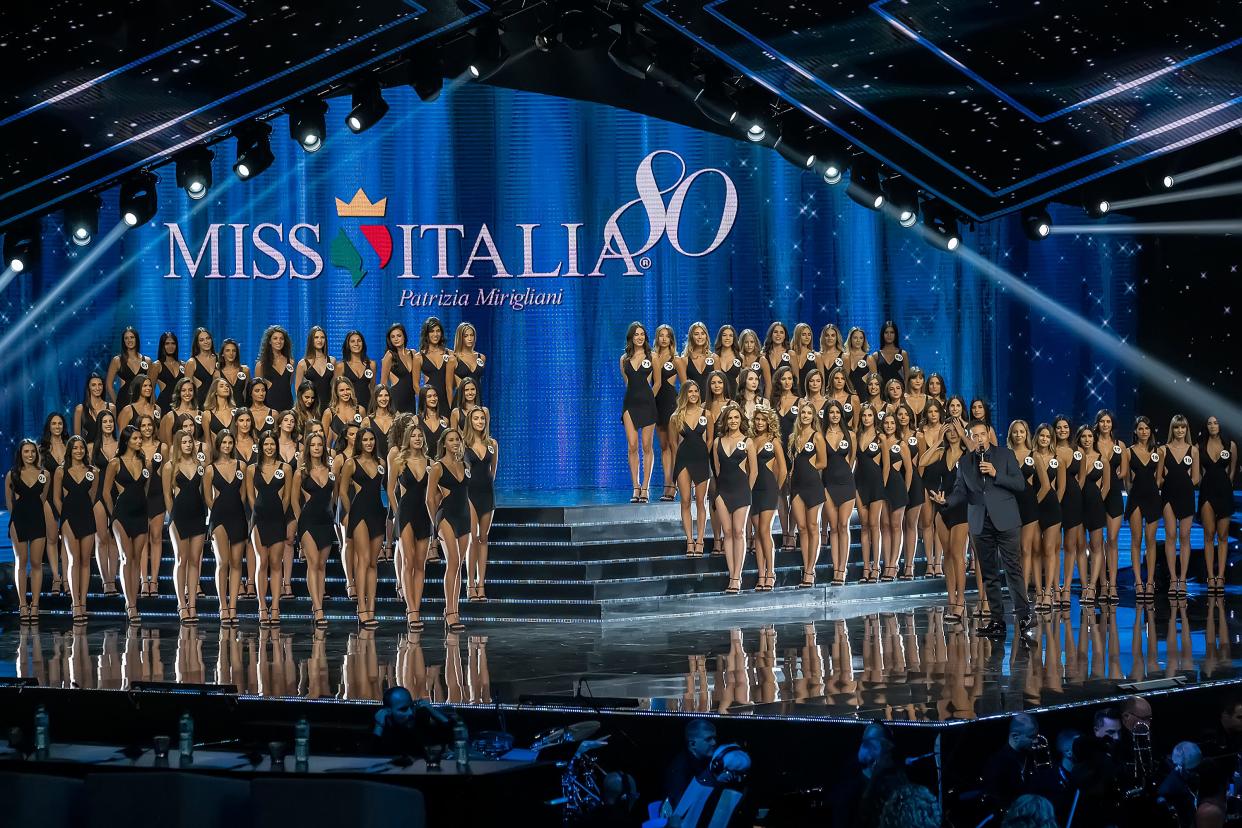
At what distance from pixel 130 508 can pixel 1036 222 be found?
8.36m

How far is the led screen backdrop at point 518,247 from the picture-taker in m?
17.8

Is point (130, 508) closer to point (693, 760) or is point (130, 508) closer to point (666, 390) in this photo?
Answer: point (666, 390)

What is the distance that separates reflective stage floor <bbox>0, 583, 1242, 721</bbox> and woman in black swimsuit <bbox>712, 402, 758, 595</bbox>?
1.65 feet

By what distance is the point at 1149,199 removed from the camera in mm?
16453

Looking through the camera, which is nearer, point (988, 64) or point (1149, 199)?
point (988, 64)

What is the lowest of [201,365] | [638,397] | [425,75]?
[638,397]

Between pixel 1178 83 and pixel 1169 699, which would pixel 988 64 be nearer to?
pixel 1178 83

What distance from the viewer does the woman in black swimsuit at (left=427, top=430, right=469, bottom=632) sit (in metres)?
12.5

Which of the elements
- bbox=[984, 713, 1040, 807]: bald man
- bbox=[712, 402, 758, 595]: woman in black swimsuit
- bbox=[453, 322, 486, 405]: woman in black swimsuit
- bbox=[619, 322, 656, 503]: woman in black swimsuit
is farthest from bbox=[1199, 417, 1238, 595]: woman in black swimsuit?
bbox=[984, 713, 1040, 807]: bald man

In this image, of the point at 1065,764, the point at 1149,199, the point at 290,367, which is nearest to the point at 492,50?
the point at 290,367

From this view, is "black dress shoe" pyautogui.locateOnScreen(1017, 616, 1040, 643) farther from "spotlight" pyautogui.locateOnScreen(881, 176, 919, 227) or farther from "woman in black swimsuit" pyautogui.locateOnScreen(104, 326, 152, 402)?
"woman in black swimsuit" pyautogui.locateOnScreen(104, 326, 152, 402)

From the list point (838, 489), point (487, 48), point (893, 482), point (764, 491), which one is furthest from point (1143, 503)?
point (487, 48)

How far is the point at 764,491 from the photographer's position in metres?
13.6

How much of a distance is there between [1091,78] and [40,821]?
9323 millimetres
